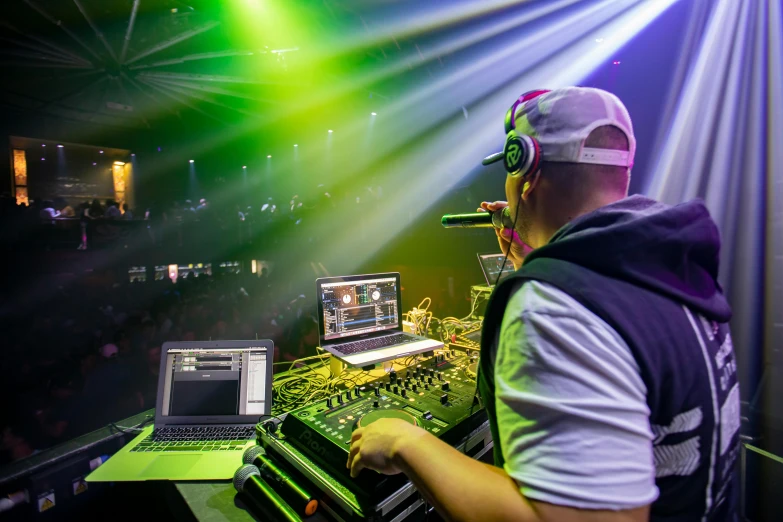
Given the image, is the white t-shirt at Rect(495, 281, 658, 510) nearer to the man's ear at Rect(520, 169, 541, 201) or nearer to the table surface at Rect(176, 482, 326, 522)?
the man's ear at Rect(520, 169, 541, 201)

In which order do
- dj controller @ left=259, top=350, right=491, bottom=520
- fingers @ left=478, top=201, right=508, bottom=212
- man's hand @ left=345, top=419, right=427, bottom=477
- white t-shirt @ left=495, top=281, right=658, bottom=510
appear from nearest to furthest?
1. white t-shirt @ left=495, top=281, right=658, bottom=510
2. man's hand @ left=345, top=419, right=427, bottom=477
3. dj controller @ left=259, top=350, right=491, bottom=520
4. fingers @ left=478, top=201, right=508, bottom=212

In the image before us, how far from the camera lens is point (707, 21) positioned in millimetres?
2299

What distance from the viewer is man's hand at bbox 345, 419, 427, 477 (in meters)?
0.73

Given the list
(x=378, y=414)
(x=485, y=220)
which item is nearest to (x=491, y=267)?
(x=485, y=220)

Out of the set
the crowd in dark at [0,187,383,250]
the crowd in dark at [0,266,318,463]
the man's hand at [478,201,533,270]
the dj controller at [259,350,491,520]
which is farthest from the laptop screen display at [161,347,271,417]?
the crowd in dark at [0,187,383,250]

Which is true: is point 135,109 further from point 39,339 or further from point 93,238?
point 39,339

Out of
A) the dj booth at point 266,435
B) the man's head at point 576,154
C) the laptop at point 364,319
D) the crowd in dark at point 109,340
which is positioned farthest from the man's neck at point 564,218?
the crowd in dark at point 109,340

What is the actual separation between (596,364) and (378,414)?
0.82 m

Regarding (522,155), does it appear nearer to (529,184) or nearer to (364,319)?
(529,184)

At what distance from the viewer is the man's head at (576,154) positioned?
0.74 m

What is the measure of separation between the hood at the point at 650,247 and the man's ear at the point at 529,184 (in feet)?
0.54

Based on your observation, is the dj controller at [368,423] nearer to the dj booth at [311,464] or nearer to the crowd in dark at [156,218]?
the dj booth at [311,464]

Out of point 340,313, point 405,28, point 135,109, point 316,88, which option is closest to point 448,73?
point 405,28

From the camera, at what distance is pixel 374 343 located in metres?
2.08
